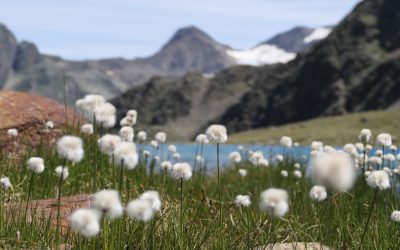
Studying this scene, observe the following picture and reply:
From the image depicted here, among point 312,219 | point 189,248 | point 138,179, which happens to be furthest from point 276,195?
point 138,179

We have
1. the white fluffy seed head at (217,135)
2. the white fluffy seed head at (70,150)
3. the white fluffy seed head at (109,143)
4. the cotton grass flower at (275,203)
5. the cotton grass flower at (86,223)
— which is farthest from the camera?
the white fluffy seed head at (217,135)

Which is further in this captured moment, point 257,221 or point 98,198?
point 257,221

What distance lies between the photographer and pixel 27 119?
14078mm

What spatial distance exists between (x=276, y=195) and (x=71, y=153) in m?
1.29

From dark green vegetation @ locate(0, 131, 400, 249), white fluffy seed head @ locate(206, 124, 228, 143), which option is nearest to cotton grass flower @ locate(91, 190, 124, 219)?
dark green vegetation @ locate(0, 131, 400, 249)

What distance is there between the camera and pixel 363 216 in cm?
839

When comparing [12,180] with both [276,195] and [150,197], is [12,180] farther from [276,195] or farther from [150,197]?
[276,195]

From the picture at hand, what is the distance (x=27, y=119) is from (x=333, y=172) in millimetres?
11970

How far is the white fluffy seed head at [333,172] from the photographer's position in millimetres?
3154

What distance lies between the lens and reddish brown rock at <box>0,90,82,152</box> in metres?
13.2

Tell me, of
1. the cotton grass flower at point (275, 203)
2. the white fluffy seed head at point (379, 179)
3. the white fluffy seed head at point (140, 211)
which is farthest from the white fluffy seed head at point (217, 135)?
the cotton grass flower at point (275, 203)

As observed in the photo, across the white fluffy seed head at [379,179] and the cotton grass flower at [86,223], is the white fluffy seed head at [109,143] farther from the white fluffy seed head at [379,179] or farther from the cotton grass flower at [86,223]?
the white fluffy seed head at [379,179]

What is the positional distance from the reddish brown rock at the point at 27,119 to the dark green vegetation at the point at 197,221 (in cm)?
158

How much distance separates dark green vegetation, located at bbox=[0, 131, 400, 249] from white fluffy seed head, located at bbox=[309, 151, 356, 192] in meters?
1.67
